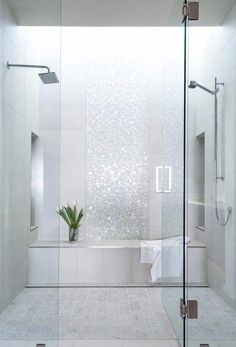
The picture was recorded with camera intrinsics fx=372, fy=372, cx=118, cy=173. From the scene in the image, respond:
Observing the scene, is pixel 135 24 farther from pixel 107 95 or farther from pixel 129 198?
pixel 129 198

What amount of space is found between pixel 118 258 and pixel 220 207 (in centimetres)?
157

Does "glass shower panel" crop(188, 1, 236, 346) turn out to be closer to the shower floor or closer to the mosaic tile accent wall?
the shower floor

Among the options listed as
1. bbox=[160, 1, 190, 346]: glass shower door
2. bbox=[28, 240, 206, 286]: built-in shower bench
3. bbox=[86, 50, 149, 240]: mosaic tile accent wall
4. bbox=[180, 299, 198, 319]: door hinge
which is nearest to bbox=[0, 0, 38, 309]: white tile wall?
bbox=[28, 240, 206, 286]: built-in shower bench

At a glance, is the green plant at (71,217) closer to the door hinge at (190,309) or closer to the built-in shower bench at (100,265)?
the built-in shower bench at (100,265)

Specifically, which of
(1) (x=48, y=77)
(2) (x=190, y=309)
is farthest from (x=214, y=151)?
(1) (x=48, y=77)

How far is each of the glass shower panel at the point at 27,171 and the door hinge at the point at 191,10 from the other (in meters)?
1.10

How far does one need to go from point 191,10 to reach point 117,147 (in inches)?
92.5

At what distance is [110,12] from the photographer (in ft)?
12.7

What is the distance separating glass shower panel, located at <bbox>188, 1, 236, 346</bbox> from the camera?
3047 mm

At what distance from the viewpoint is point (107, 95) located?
4.92 metres

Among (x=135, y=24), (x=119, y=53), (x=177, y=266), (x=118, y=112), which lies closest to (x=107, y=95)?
(x=118, y=112)

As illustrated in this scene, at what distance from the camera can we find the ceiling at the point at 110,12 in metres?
3.13

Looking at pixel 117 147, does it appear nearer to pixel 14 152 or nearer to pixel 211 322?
pixel 14 152

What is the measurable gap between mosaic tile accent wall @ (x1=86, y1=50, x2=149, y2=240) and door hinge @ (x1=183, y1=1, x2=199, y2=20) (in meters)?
2.09
